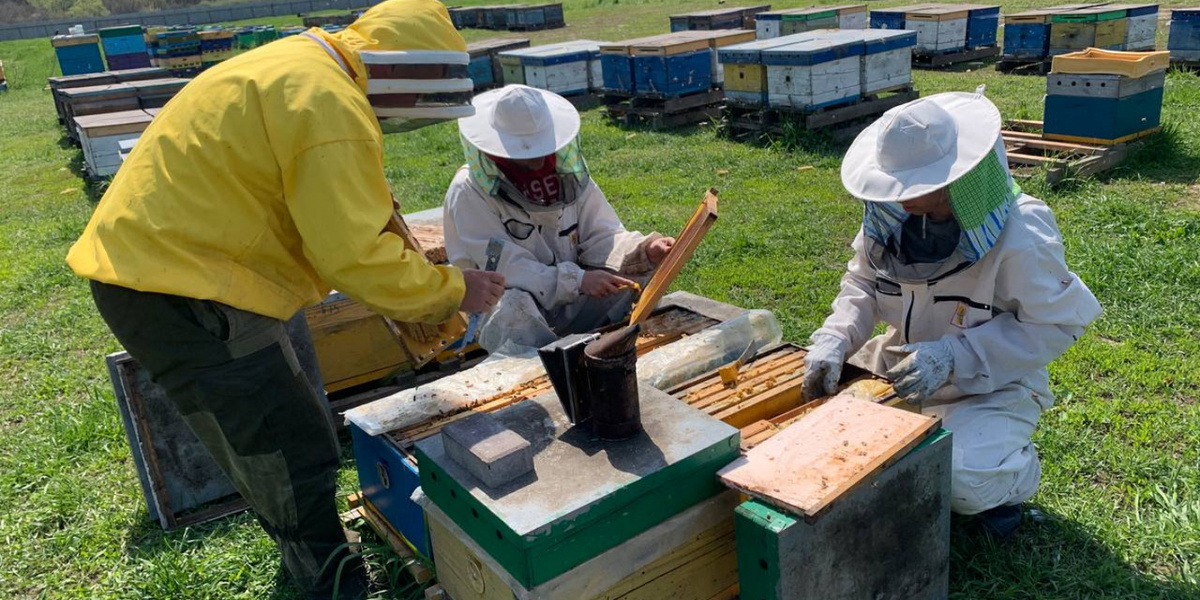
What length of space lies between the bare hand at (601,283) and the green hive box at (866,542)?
1496mm

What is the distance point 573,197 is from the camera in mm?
3416

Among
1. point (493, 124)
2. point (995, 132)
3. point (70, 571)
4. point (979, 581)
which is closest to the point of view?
point (995, 132)

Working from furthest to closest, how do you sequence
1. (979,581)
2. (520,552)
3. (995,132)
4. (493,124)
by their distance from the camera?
(493,124)
(979,581)
(995,132)
(520,552)

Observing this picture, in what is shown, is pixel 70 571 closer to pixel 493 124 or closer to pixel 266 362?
pixel 266 362

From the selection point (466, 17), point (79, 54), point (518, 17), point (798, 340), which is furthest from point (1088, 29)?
point (466, 17)

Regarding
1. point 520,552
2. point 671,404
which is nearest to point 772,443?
point 671,404

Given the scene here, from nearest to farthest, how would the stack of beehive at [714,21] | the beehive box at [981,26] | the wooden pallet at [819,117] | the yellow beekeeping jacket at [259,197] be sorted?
the yellow beekeeping jacket at [259,197], the wooden pallet at [819,117], the beehive box at [981,26], the stack of beehive at [714,21]

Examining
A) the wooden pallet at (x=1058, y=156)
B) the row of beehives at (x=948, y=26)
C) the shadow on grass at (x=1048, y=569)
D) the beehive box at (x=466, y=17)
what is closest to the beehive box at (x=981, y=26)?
the row of beehives at (x=948, y=26)

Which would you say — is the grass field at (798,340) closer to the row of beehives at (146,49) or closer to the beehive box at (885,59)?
the beehive box at (885,59)

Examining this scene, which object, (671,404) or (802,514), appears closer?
(802,514)

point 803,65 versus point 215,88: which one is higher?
point 215,88

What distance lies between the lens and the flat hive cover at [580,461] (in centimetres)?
183

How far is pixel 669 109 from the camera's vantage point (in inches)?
376

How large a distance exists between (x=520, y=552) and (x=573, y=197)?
1.84 meters
